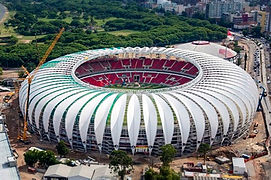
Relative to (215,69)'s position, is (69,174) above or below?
below

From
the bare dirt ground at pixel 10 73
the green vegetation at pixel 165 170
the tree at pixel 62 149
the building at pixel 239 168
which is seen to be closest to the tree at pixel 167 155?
the green vegetation at pixel 165 170

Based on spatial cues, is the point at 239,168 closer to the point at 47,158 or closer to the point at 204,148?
the point at 204,148

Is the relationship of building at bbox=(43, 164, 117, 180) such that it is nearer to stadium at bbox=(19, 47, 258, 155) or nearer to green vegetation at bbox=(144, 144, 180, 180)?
green vegetation at bbox=(144, 144, 180, 180)

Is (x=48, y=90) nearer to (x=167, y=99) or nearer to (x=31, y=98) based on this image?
(x=31, y=98)

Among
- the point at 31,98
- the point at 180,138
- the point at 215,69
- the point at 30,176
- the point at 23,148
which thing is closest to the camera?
the point at 30,176

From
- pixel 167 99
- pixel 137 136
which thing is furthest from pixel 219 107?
pixel 137 136

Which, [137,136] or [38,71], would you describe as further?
[38,71]
